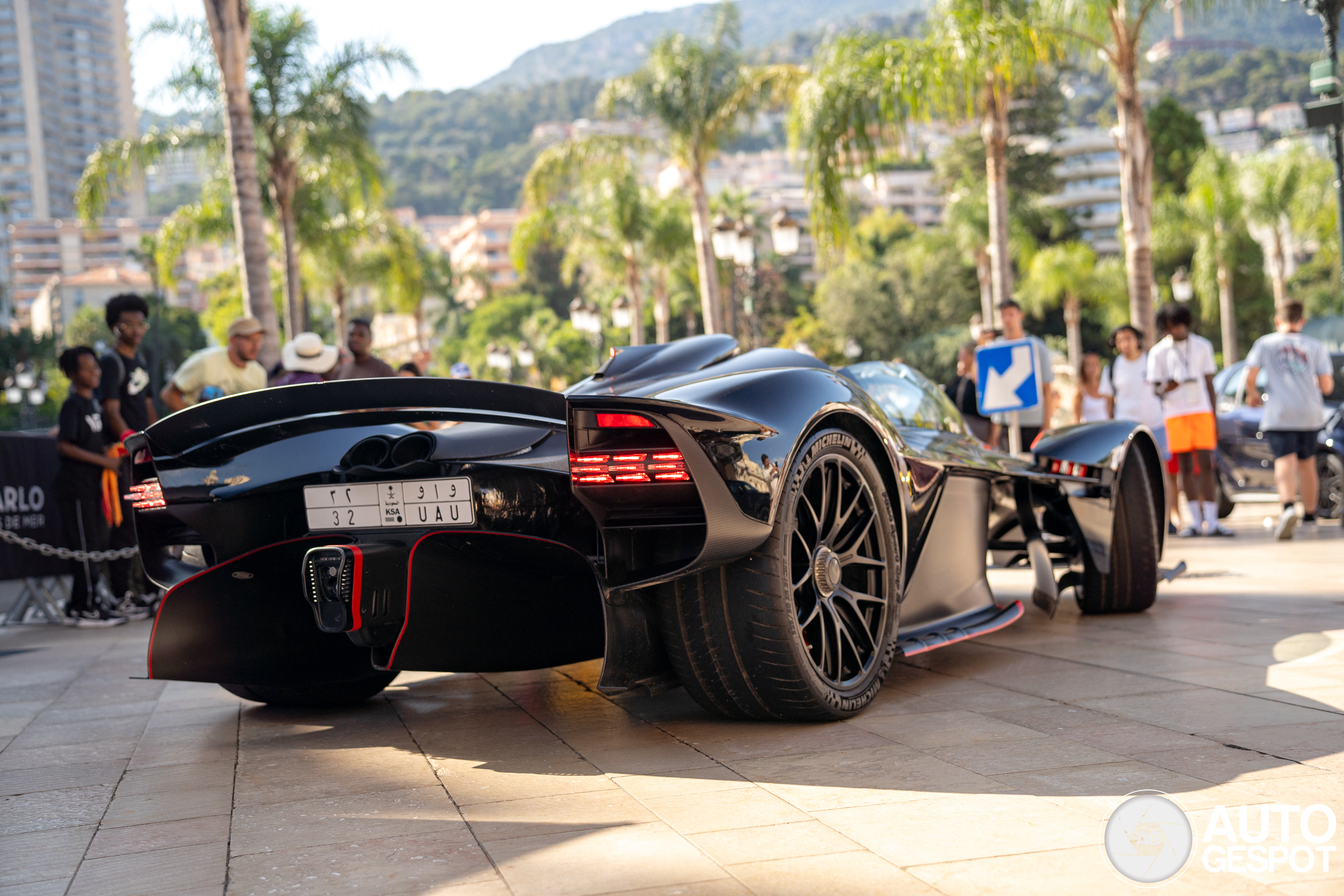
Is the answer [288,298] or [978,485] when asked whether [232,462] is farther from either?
[288,298]

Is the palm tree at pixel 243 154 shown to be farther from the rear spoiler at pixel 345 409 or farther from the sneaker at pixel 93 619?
the rear spoiler at pixel 345 409

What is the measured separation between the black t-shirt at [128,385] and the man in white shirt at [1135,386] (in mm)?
7566

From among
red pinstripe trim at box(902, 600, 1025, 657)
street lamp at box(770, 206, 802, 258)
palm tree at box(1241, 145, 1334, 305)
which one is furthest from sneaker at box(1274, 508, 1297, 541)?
palm tree at box(1241, 145, 1334, 305)

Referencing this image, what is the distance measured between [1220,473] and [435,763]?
10331 millimetres

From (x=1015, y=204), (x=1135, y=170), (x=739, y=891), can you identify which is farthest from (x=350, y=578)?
(x=1015, y=204)

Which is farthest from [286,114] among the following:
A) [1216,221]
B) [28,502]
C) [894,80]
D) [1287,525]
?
[1216,221]

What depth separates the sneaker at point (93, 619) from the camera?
26.4 feet

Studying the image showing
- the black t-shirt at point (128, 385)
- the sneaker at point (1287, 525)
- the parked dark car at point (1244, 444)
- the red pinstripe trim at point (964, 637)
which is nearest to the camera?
the red pinstripe trim at point (964, 637)

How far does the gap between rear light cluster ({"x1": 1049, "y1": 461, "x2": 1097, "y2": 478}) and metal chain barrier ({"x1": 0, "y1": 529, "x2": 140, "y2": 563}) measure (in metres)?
5.42

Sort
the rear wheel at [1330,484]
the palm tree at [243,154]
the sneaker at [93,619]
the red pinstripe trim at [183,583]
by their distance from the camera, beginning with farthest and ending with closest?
1. the palm tree at [243,154]
2. the rear wheel at [1330,484]
3. the sneaker at [93,619]
4. the red pinstripe trim at [183,583]

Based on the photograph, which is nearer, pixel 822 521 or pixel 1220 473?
pixel 822 521

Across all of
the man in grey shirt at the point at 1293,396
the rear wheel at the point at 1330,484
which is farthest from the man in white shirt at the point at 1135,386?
the rear wheel at the point at 1330,484

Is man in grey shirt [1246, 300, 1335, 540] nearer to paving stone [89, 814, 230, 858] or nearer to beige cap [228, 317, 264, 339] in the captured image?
beige cap [228, 317, 264, 339]

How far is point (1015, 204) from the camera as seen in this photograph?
194 ft
